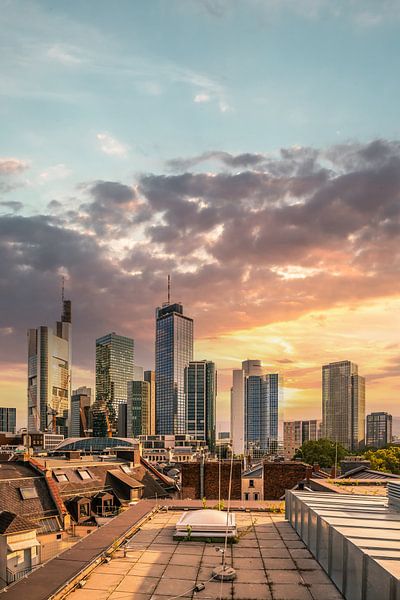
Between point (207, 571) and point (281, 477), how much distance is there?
45706 mm

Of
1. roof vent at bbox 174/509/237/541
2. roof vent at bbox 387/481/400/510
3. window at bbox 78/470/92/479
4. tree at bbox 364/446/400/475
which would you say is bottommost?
tree at bbox 364/446/400/475

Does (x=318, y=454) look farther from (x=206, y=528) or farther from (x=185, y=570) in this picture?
(x=185, y=570)

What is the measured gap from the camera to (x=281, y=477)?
6369cm

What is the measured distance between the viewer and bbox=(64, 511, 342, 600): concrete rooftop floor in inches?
711

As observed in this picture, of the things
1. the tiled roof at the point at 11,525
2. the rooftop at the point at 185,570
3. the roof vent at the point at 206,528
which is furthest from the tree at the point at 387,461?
the rooftop at the point at 185,570

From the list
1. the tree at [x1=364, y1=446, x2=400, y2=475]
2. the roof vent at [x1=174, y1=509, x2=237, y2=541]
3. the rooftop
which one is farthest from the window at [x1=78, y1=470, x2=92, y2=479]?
the tree at [x1=364, y1=446, x2=400, y2=475]

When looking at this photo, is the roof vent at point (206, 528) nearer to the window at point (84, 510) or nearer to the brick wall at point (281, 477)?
the window at point (84, 510)

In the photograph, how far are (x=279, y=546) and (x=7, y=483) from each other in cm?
3009

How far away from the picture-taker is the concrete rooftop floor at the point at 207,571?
18.1 meters

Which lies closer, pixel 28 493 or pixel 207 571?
pixel 207 571

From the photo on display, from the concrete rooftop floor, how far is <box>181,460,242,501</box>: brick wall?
1450 inches

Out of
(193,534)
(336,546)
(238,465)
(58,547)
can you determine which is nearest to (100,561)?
(193,534)

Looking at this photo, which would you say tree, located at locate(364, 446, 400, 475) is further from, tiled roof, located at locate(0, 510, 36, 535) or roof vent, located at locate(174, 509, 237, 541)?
roof vent, located at locate(174, 509, 237, 541)

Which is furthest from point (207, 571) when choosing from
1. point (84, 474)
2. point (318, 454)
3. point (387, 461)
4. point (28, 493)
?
point (318, 454)
